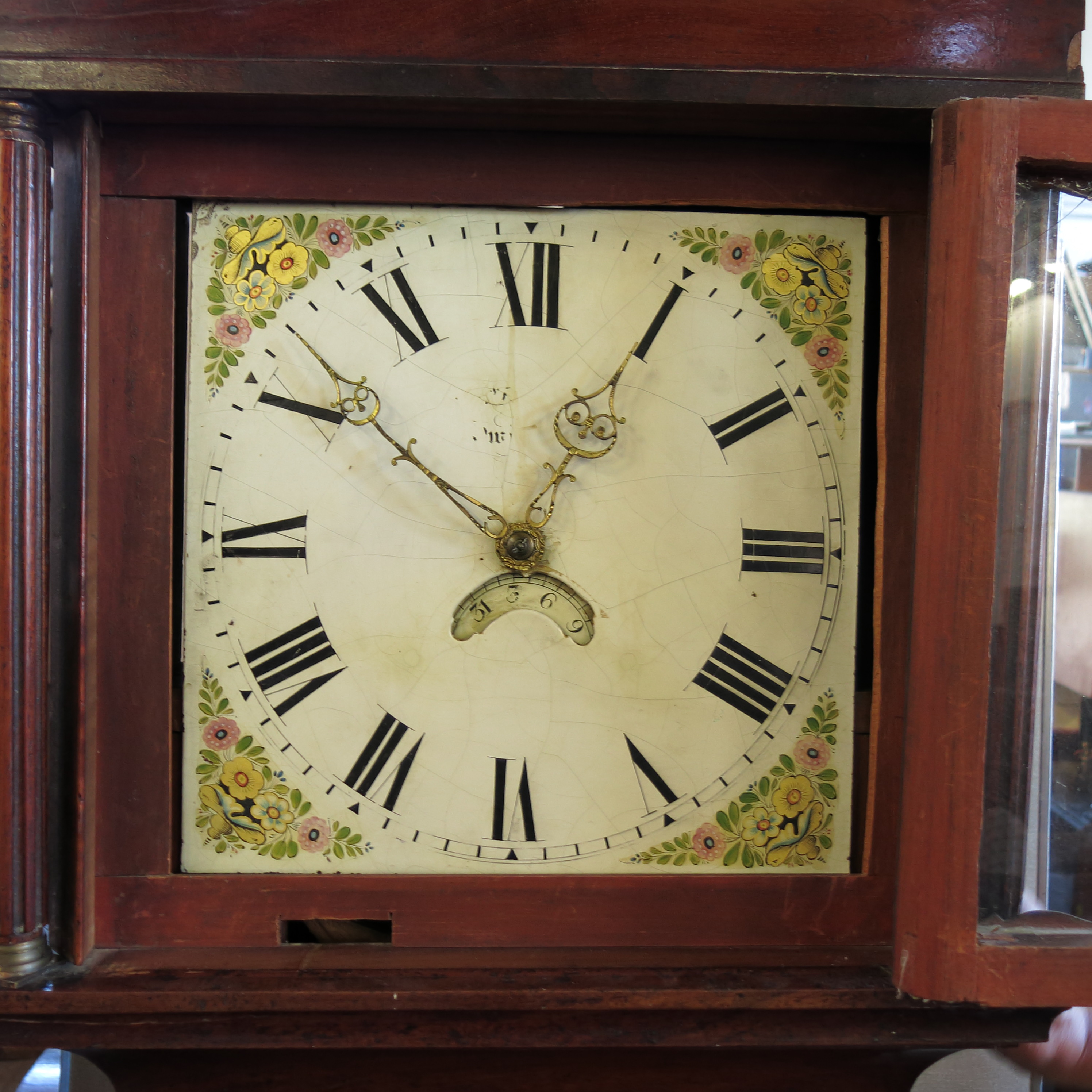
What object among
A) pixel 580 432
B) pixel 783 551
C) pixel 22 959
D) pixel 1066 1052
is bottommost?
pixel 1066 1052

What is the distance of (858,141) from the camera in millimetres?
890

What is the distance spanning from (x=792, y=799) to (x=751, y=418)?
38 centimetres

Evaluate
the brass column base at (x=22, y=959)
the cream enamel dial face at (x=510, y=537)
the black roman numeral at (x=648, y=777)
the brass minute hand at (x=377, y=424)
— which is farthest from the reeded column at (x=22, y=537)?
the black roman numeral at (x=648, y=777)

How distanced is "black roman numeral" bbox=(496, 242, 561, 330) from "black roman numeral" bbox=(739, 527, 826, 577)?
29 cm

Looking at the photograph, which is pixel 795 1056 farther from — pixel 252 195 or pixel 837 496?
pixel 252 195

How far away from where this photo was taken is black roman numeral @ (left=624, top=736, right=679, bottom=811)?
35.6 inches

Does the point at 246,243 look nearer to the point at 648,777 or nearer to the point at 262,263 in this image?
the point at 262,263

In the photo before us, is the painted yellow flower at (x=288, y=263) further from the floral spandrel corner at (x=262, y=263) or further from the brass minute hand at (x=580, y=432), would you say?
the brass minute hand at (x=580, y=432)

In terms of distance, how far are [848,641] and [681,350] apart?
332mm

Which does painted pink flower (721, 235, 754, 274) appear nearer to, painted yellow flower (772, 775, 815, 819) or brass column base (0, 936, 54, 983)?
painted yellow flower (772, 775, 815, 819)

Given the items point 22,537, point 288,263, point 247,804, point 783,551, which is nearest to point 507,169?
point 288,263

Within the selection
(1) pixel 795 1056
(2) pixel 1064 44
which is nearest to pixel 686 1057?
(1) pixel 795 1056

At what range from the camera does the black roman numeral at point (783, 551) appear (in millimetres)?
907

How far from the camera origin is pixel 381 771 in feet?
2.95
